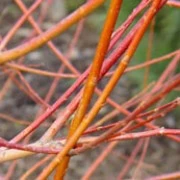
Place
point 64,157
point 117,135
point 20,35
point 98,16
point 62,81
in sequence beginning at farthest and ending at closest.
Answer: point 20,35 < point 62,81 < point 98,16 < point 117,135 < point 64,157

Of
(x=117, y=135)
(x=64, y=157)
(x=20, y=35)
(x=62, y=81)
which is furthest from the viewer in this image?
(x=20, y=35)

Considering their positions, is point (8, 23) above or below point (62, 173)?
above

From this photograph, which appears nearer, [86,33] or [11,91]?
[11,91]

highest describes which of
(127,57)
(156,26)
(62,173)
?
(156,26)

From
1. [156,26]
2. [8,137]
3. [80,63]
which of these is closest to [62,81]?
[80,63]

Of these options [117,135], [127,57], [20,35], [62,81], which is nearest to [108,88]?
[127,57]

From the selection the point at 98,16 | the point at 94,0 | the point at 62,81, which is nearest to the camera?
the point at 94,0

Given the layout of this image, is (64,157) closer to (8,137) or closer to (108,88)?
(108,88)

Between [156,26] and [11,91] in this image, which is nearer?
[156,26]

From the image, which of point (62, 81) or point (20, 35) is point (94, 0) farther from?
point (20, 35)
